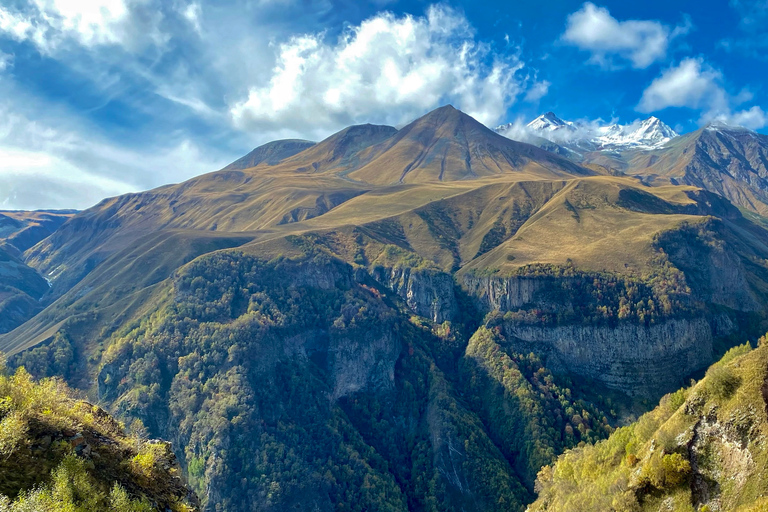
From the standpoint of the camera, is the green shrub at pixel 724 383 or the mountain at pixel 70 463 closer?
the mountain at pixel 70 463

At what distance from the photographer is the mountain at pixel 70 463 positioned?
90.9ft

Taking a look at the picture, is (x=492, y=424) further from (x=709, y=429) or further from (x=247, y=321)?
(x=709, y=429)

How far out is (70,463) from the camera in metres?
30.2

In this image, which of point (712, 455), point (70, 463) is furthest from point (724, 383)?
point (70, 463)

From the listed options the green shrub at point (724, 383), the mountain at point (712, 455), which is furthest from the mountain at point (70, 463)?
the green shrub at point (724, 383)

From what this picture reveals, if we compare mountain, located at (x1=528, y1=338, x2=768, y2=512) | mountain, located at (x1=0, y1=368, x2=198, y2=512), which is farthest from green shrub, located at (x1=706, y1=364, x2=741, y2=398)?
mountain, located at (x1=0, y1=368, x2=198, y2=512)

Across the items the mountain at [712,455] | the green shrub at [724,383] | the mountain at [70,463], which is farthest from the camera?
the green shrub at [724,383]

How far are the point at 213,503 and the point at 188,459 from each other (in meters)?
21.2

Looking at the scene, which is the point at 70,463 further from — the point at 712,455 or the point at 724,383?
the point at 724,383

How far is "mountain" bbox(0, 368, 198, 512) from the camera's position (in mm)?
27719

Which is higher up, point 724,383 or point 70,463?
point 70,463

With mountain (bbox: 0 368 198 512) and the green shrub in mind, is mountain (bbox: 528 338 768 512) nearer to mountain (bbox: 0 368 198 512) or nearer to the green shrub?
the green shrub

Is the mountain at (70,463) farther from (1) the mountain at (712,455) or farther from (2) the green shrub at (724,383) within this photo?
(2) the green shrub at (724,383)

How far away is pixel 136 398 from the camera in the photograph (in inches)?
6806
